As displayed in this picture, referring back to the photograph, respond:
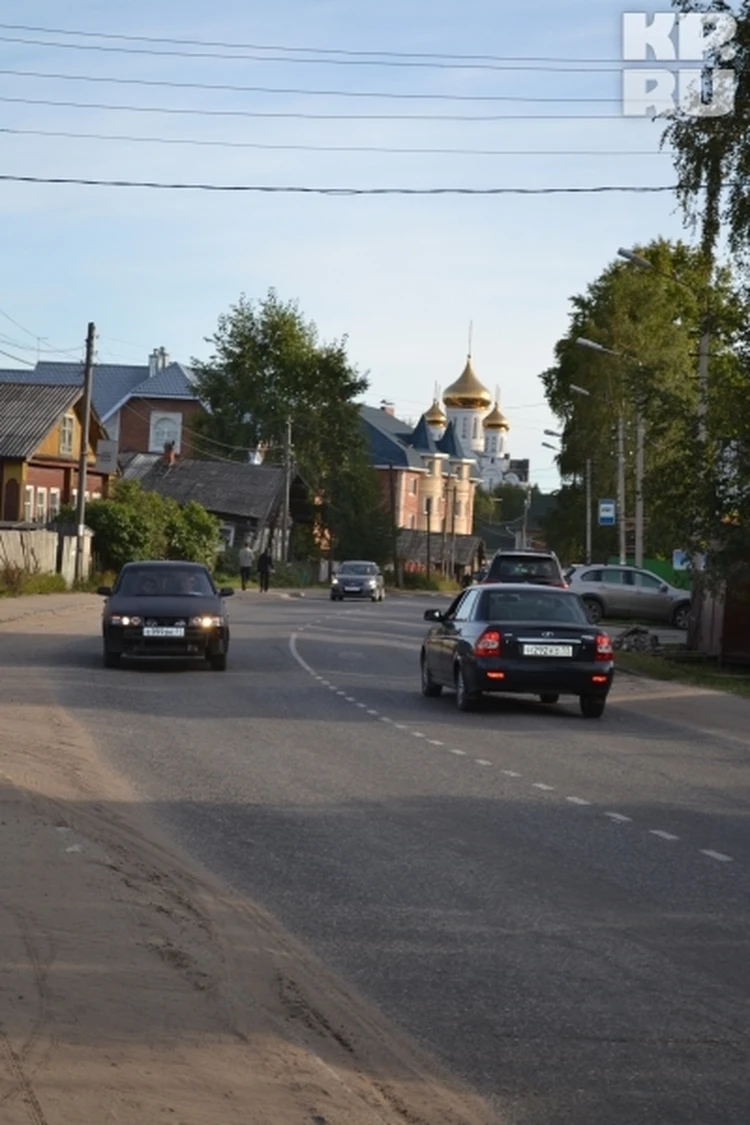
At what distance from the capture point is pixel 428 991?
7.76m

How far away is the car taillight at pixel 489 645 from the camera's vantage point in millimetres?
21922

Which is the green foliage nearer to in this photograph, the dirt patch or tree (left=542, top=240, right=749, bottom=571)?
tree (left=542, top=240, right=749, bottom=571)

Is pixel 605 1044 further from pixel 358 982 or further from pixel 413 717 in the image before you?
pixel 413 717

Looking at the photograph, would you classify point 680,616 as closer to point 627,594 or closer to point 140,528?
point 627,594

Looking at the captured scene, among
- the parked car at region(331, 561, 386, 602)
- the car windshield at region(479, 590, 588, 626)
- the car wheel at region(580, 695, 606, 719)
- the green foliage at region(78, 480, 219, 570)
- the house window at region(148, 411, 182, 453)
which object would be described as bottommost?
the car wheel at region(580, 695, 606, 719)

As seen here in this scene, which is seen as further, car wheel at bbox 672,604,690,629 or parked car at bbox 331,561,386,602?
parked car at bbox 331,561,386,602

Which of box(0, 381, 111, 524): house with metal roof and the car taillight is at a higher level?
box(0, 381, 111, 524): house with metal roof

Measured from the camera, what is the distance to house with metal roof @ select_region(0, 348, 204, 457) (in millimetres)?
128500

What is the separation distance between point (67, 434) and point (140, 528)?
11.7m

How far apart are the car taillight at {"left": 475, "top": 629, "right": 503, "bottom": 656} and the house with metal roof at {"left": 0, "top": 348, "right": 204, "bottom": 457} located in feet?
345

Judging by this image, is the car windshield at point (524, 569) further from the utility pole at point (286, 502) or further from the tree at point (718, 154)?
the utility pole at point (286, 502)

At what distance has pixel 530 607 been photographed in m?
22.9

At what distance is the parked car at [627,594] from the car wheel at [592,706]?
102 feet

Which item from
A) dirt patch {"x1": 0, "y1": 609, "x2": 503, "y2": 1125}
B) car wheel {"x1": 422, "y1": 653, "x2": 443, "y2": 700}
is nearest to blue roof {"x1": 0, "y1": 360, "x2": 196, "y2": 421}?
car wheel {"x1": 422, "y1": 653, "x2": 443, "y2": 700}
